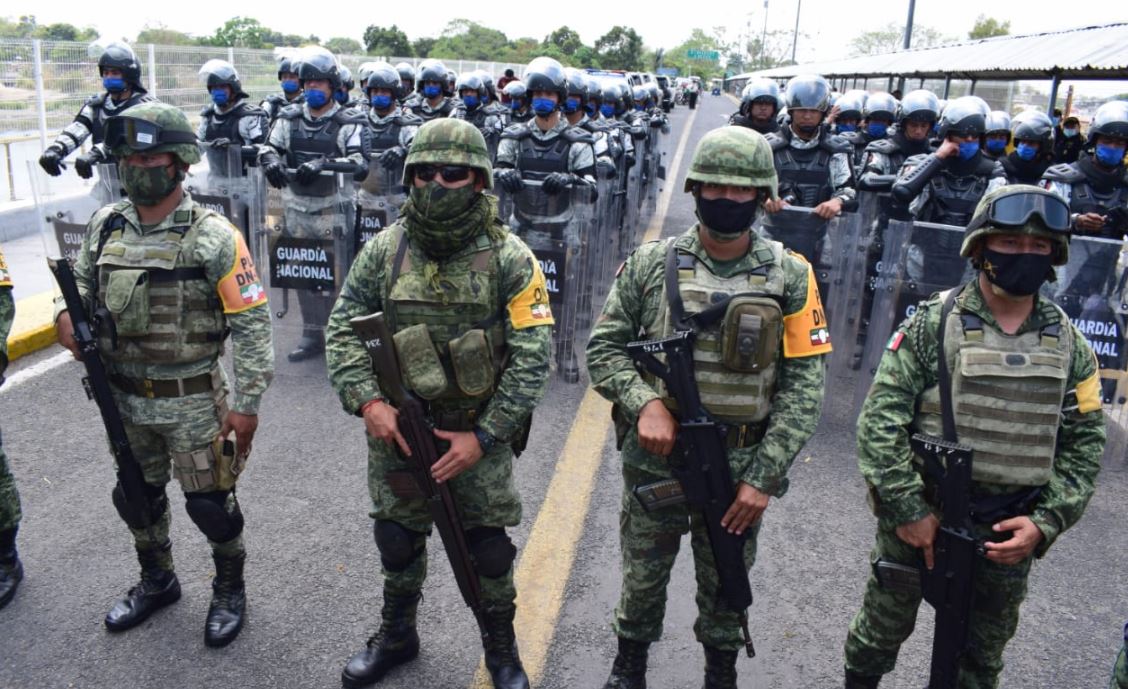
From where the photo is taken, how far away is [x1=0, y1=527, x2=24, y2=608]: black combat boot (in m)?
3.44

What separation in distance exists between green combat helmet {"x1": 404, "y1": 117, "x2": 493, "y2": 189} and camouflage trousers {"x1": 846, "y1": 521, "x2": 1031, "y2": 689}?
68.5 inches

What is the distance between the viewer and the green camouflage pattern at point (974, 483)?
8.27ft

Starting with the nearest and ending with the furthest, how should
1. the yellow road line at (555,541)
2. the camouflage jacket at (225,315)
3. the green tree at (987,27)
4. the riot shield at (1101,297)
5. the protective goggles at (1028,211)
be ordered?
the protective goggles at (1028,211), the camouflage jacket at (225,315), the yellow road line at (555,541), the riot shield at (1101,297), the green tree at (987,27)

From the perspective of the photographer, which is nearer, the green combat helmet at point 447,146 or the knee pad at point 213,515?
the green combat helmet at point 447,146

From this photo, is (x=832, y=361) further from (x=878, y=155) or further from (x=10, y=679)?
(x=10, y=679)

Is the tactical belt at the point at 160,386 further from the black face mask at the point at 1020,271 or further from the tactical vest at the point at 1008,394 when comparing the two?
the black face mask at the point at 1020,271

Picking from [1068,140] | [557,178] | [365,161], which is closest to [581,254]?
[557,178]

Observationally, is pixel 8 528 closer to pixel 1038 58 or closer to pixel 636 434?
pixel 636 434

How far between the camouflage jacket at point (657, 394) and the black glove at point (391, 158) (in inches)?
182

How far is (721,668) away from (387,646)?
1.16 m

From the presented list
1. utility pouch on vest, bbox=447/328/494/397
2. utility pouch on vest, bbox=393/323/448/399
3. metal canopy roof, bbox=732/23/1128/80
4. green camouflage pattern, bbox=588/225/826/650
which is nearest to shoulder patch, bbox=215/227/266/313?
utility pouch on vest, bbox=393/323/448/399

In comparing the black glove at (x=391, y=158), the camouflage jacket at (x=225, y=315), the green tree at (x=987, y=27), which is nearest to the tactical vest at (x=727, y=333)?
the camouflage jacket at (x=225, y=315)

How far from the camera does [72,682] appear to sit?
9.86ft

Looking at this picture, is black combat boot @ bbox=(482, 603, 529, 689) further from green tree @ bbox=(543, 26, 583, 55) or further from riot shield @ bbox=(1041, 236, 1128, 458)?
green tree @ bbox=(543, 26, 583, 55)
